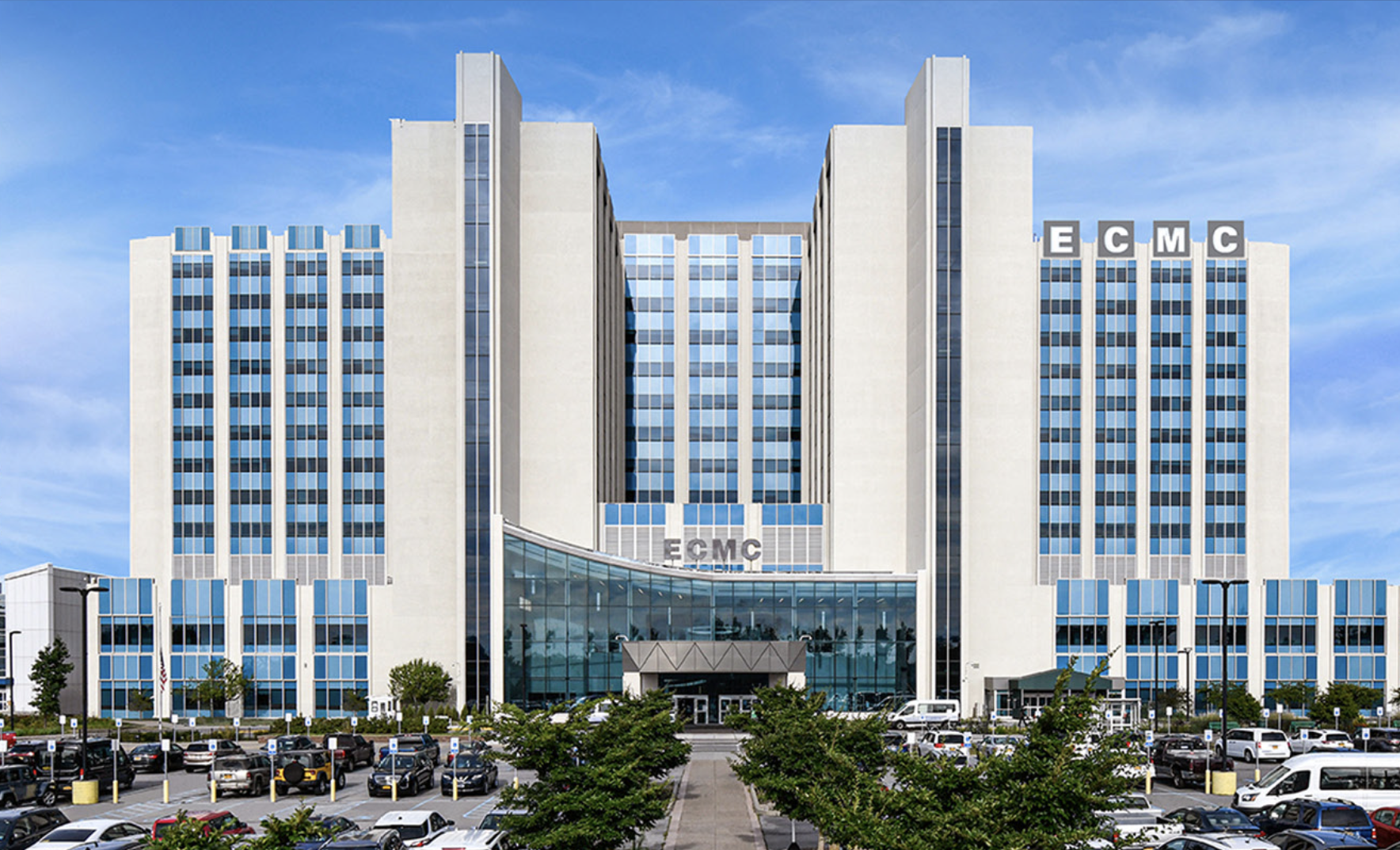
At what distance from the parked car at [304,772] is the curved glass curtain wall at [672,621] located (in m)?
35.7

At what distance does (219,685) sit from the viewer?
3401 inches

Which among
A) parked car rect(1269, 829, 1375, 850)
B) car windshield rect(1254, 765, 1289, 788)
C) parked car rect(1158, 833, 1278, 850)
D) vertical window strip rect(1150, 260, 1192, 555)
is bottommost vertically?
car windshield rect(1254, 765, 1289, 788)

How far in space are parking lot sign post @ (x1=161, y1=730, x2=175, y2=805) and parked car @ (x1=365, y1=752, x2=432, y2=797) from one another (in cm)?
748

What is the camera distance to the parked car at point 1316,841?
28766 mm

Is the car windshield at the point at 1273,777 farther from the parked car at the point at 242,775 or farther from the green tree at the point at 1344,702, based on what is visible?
the green tree at the point at 1344,702

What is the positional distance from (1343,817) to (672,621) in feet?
181

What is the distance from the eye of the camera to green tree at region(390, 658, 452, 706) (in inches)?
3322

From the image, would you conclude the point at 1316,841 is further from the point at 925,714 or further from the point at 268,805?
the point at 925,714

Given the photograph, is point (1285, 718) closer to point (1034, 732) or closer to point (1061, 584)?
point (1061, 584)

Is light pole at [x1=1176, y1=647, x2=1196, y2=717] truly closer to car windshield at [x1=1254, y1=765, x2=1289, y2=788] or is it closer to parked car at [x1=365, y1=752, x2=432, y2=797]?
car windshield at [x1=1254, y1=765, x2=1289, y2=788]

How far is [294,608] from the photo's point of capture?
92.6 m

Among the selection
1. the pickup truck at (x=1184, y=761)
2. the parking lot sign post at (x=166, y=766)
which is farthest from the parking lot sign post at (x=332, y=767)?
the pickup truck at (x=1184, y=761)

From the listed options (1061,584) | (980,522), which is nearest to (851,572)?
(980,522)

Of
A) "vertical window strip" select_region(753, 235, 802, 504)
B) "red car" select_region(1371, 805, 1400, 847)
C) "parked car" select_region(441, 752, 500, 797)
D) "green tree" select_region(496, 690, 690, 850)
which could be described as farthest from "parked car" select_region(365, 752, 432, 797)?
"vertical window strip" select_region(753, 235, 802, 504)
